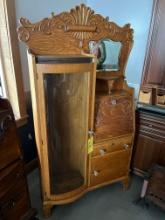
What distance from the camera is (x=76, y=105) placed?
1407 mm

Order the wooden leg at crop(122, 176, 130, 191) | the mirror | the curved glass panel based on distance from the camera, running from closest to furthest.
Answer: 1. the curved glass panel
2. the mirror
3. the wooden leg at crop(122, 176, 130, 191)

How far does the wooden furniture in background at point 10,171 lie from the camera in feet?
3.47

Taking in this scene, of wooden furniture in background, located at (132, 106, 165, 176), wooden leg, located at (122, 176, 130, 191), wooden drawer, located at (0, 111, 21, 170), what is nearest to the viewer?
wooden drawer, located at (0, 111, 21, 170)

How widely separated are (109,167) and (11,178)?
858mm

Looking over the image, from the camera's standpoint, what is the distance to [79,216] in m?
1.54

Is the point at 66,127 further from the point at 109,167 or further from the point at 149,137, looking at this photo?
the point at 149,137

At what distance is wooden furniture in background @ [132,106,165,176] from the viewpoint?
1.62 m

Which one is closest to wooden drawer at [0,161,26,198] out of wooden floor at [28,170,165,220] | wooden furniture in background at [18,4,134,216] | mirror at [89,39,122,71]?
wooden furniture in background at [18,4,134,216]

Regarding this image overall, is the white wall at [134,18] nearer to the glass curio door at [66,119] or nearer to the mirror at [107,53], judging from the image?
the mirror at [107,53]

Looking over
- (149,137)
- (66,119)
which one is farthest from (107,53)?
(149,137)

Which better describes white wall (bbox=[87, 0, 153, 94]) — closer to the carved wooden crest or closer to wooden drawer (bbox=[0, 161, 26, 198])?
the carved wooden crest

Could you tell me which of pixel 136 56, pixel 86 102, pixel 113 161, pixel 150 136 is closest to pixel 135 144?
pixel 150 136

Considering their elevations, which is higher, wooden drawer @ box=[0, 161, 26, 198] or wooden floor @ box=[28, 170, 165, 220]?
wooden drawer @ box=[0, 161, 26, 198]

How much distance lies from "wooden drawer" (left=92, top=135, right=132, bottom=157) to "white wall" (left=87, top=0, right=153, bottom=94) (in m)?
0.77
